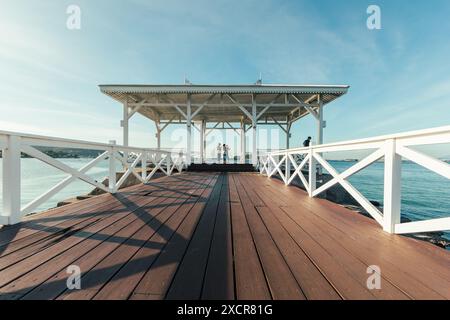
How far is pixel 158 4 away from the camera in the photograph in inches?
192

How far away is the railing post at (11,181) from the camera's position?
178cm

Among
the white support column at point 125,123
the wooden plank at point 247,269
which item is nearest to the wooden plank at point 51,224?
the wooden plank at point 247,269

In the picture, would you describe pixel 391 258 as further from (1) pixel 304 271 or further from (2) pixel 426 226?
(1) pixel 304 271

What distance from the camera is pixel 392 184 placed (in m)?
1.70

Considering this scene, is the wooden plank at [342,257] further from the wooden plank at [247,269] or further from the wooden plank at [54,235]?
the wooden plank at [54,235]

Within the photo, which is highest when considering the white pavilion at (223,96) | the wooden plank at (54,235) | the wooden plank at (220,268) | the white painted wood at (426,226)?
the white pavilion at (223,96)

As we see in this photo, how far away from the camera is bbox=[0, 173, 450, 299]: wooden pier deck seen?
93 cm

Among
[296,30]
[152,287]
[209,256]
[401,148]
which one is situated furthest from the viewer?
[296,30]

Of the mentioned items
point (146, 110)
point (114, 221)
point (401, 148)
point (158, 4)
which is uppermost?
point (158, 4)

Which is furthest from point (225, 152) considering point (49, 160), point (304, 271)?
point (304, 271)

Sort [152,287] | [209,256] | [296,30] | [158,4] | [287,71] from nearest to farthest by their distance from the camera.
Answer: [152,287] → [209,256] → [158,4] → [296,30] → [287,71]
